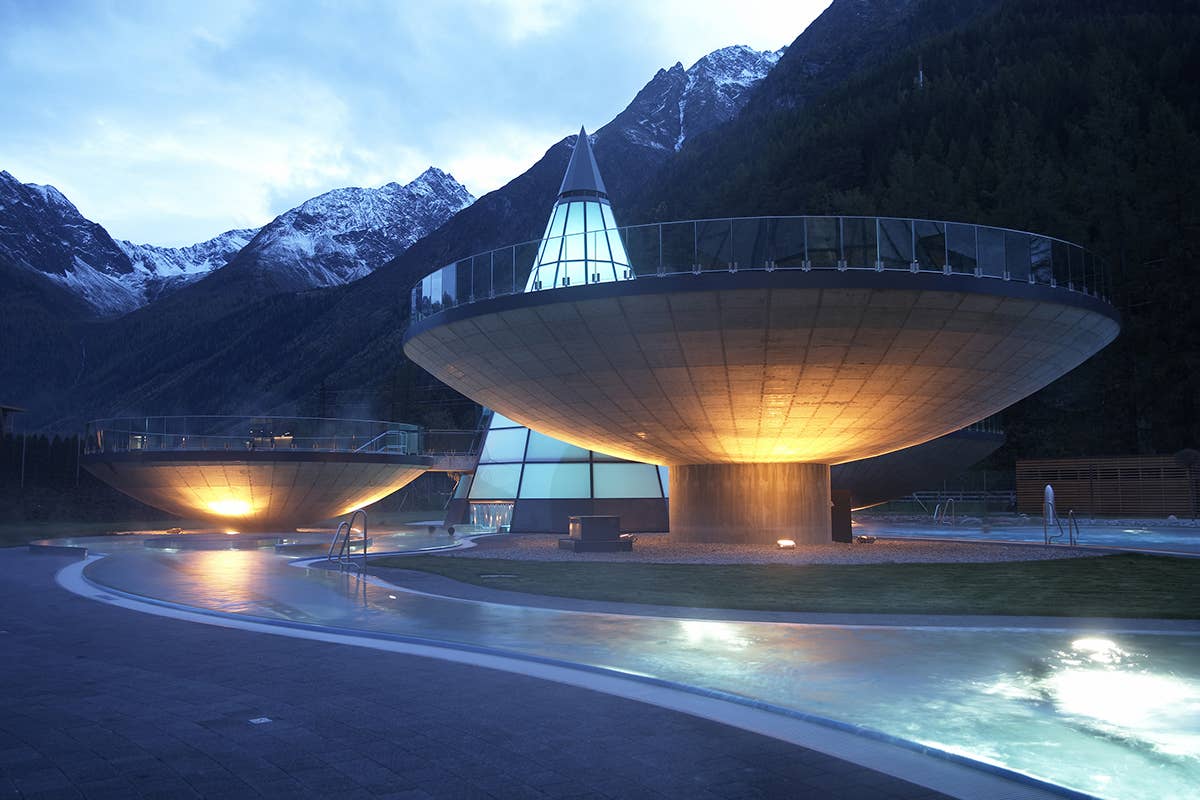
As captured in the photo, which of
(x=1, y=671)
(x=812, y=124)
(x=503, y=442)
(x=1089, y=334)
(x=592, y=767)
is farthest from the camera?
(x=812, y=124)

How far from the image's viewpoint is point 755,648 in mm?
9445

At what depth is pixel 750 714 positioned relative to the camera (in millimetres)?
6664

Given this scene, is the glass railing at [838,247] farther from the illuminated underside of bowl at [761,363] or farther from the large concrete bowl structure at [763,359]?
the illuminated underside of bowl at [761,363]

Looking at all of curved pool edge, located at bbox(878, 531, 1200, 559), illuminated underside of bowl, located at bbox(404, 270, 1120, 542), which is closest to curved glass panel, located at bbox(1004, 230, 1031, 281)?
illuminated underside of bowl, located at bbox(404, 270, 1120, 542)

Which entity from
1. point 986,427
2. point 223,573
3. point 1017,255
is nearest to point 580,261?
point 1017,255

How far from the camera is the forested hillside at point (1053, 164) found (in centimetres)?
6700

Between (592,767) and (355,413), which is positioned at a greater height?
(355,413)

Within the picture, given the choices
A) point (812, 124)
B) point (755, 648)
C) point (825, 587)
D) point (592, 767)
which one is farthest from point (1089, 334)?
point (812, 124)

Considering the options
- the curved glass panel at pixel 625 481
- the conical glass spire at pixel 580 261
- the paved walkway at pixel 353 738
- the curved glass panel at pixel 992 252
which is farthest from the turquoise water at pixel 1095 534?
the paved walkway at pixel 353 738

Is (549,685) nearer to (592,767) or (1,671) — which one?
(592,767)

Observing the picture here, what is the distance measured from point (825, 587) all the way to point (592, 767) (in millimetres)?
11063

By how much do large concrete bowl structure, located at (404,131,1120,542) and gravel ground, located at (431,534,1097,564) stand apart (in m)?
1.78

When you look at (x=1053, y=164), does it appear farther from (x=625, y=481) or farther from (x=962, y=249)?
(x=962, y=249)

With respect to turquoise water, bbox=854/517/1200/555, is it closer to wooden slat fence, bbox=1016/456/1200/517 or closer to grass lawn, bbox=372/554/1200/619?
grass lawn, bbox=372/554/1200/619
